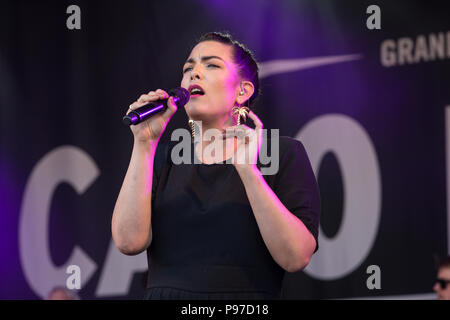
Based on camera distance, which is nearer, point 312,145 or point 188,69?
point 188,69

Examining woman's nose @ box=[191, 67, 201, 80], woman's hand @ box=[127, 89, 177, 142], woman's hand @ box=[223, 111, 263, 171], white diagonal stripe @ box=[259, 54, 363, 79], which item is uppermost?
white diagonal stripe @ box=[259, 54, 363, 79]

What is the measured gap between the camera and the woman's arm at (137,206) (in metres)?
1.55

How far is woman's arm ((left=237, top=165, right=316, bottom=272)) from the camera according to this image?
145cm

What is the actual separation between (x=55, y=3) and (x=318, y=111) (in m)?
1.60

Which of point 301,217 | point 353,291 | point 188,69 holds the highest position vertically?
point 188,69

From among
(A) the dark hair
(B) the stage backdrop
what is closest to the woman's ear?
(A) the dark hair

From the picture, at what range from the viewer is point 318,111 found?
3375 millimetres

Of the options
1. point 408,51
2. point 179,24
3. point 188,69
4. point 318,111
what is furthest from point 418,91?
point 188,69

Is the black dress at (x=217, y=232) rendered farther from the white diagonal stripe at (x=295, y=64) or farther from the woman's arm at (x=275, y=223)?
the white diagonal stripe at (x=295, y=64)

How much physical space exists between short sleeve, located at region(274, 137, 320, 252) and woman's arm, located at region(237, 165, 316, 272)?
0.08m

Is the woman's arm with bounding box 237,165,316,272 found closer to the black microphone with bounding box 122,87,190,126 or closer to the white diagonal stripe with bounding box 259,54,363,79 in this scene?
the black microphone with bounding box 122,87,190,126

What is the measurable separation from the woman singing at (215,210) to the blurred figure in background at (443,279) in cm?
180
